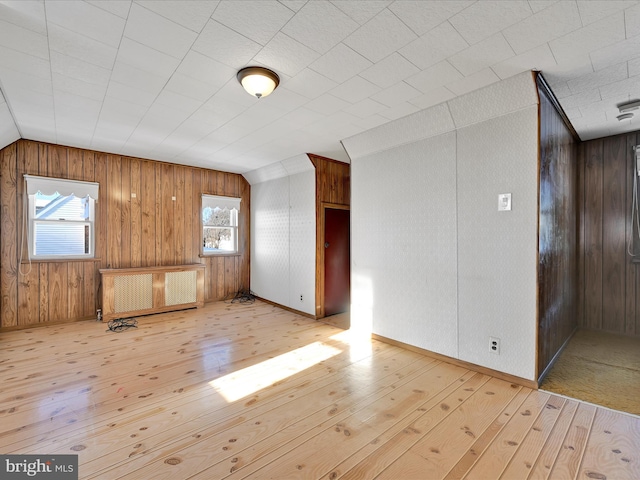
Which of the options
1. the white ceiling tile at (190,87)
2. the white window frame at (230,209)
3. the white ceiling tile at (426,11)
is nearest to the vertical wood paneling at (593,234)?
the white ceiling tile at (426,11)

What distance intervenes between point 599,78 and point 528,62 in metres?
0.76

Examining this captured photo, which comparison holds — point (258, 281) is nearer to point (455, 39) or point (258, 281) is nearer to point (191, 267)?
point (191, 267)

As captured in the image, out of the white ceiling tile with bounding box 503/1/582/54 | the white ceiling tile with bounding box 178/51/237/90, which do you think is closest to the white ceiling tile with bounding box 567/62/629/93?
the white ceiling tile with bounding box 503/1/582/54

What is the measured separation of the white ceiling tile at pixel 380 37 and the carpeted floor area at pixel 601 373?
118 inches

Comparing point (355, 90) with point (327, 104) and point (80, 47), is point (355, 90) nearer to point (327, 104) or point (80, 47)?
point (327, 104)

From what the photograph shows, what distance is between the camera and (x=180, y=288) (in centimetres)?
532

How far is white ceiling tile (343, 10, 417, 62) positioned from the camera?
184 cm

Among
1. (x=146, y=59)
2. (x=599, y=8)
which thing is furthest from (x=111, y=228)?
(x=599, y=8)

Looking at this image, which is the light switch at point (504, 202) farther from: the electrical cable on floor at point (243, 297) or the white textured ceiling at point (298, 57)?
the electrical cable on floor at point (243, 297)

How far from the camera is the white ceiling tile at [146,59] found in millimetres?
2100

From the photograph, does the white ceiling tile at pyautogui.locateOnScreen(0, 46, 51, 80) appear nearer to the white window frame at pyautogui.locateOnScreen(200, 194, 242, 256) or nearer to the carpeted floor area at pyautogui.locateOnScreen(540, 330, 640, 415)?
the white window frame at pyautogui.locateOnScreen(200, 194, 242, 256)

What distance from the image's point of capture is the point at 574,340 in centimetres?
374

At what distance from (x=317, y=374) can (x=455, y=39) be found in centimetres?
290

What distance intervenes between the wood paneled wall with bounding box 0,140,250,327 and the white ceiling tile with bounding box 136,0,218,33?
4.00 metres
